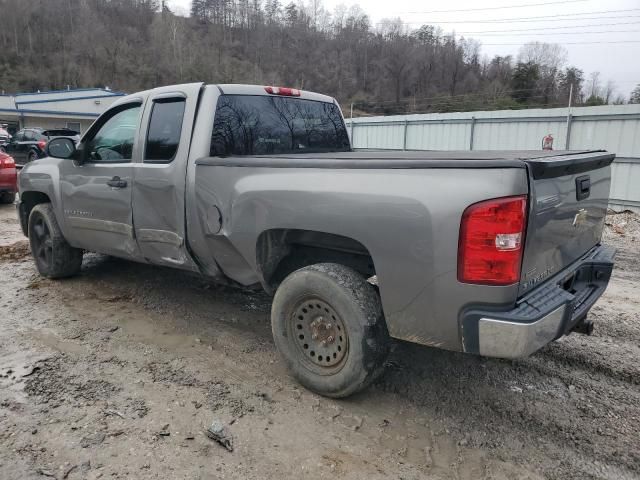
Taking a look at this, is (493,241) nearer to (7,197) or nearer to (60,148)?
(60,148)

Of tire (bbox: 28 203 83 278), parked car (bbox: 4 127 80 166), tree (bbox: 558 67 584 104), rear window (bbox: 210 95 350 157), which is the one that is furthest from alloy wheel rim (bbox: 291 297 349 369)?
tree (bbox: 558 67 584 104)

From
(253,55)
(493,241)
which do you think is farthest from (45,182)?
(253,55)

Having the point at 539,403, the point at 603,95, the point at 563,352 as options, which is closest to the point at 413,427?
the point at 539,403

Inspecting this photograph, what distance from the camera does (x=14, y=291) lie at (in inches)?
205

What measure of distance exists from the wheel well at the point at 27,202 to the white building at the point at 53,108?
136 ft

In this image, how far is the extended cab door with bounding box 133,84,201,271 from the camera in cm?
373

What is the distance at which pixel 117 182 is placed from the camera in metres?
4.22

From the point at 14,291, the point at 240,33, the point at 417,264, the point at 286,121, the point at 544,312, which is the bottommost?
the point at 14,291

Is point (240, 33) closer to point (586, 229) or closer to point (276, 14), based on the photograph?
point (276, 14)

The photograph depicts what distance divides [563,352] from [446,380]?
106 cm

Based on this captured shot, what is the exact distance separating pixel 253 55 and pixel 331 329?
9465 centimetres

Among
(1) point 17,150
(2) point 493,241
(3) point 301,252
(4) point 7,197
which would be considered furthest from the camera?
(1) point 17,150

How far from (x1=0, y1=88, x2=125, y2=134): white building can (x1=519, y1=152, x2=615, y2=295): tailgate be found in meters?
45.9

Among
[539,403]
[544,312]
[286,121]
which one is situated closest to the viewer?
[544,312]
